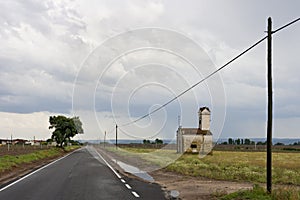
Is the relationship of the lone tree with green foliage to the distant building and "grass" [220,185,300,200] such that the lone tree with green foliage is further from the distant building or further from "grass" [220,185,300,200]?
"grass" [220,185,300,200]

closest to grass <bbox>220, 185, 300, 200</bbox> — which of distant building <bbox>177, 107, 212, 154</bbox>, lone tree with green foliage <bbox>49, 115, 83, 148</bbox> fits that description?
distant building <bbox>177, 107, 212, 154</bbox>

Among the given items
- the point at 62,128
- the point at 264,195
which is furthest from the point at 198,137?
the point at 264,195

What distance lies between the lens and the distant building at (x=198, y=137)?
7344 centimetres

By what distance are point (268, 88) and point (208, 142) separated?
59535 millimetres

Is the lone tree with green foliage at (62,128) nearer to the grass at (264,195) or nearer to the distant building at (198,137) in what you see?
the distant building at (198,137)

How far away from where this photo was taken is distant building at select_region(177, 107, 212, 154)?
73.4m

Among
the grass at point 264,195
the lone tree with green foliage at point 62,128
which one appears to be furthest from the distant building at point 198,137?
the grass at point 264,195

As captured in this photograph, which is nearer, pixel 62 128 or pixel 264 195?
pixel 264 195

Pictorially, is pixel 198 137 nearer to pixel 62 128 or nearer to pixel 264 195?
pixel 62 128

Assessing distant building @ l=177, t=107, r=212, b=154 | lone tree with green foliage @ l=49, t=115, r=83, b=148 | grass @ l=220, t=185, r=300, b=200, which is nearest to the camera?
grass @ l=220, t=185, r=300, b=200

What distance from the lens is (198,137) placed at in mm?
74125

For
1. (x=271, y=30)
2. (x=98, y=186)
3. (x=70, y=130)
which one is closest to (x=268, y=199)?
(x=271, y=30)

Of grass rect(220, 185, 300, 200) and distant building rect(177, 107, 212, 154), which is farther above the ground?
distant building rect(177, 107, 212, 154)

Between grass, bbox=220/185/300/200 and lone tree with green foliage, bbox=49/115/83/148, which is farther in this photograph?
lone tree with green foliage, bbox=49/115/83/148
